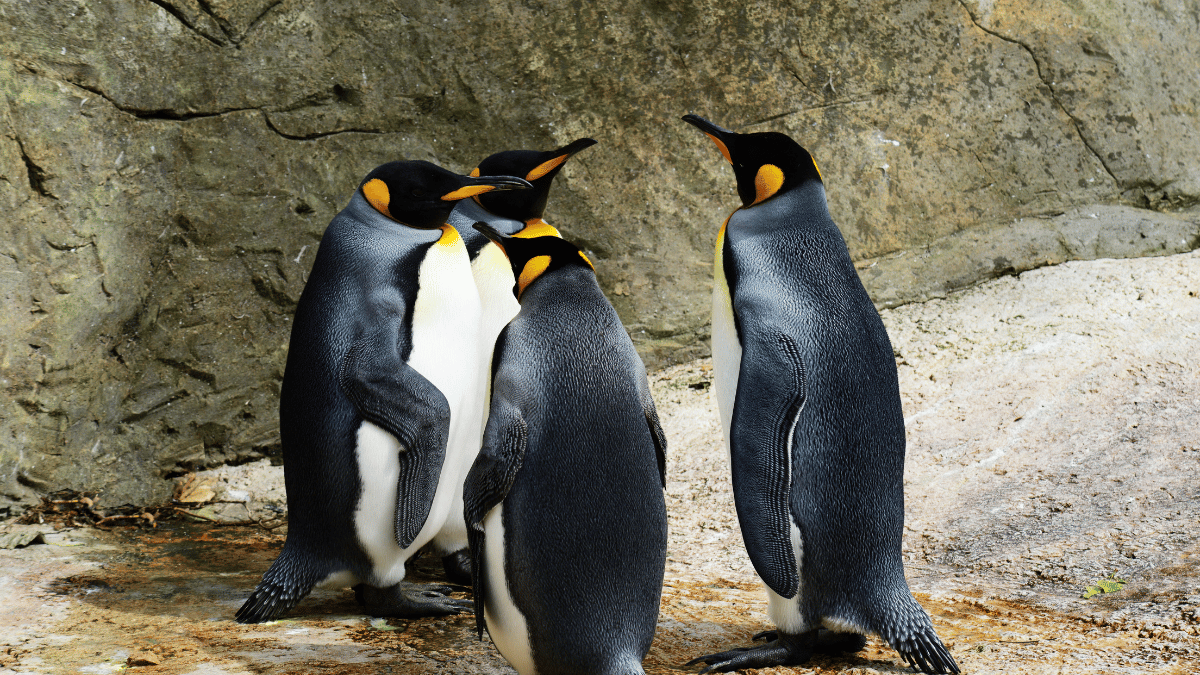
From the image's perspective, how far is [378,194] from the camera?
10.2 ft

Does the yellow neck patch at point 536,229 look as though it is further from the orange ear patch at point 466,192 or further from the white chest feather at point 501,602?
the white chest feather at point 501,602

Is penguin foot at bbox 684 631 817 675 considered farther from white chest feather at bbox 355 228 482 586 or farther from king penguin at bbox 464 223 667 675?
white chest feather at bbox 355 228 482 586

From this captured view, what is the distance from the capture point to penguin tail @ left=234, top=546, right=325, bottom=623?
8.74ft

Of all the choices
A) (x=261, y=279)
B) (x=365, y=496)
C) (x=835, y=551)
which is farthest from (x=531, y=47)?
(x=835, y=551)

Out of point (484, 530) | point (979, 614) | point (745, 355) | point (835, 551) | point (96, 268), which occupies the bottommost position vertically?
point (979, 614)

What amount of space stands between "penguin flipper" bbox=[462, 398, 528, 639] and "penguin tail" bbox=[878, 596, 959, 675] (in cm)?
99

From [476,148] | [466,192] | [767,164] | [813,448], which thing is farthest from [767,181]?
[476,148]

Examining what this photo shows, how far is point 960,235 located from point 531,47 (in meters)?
2.44

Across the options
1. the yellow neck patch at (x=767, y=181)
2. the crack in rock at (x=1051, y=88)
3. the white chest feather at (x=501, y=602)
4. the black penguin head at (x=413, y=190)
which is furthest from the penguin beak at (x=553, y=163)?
the crack in rock at (x=1051, y=88)

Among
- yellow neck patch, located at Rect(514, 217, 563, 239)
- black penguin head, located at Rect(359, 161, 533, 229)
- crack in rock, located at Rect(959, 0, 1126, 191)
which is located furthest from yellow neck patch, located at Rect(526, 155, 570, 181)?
crack in rock, located at Rect(959, 0, 1126, 191)

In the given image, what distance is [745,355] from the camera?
8.00 ft

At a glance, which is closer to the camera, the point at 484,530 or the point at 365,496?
the point at 484,530

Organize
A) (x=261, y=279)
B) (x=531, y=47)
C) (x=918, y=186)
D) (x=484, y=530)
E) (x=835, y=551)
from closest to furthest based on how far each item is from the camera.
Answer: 1. (x=484, y=530)
2. (x=835, y=551)
3. (x=261, y=279)
4. (x=531, y=47)
5. (x=918, y=186)

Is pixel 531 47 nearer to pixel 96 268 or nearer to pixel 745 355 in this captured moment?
pixel 96 268
